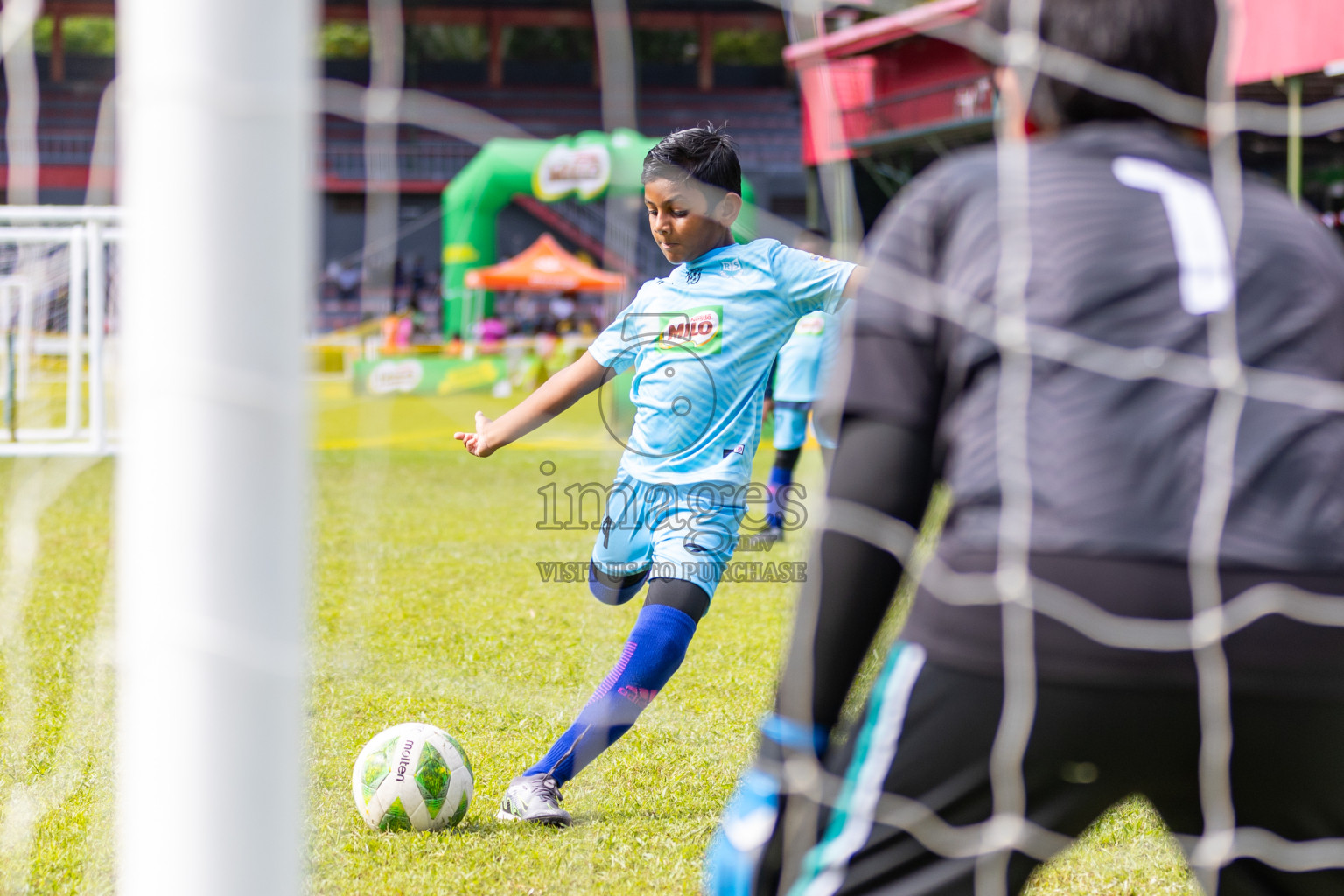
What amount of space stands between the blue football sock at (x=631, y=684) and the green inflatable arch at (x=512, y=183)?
11.3 metres

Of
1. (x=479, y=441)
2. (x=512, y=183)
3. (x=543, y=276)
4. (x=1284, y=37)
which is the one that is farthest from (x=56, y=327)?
(x=479, y=441)

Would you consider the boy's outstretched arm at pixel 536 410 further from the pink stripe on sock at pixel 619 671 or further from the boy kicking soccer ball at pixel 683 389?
the pink stripe on sock at pixel 619 671

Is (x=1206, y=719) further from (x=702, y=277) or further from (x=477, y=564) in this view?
(x=477, y=564)

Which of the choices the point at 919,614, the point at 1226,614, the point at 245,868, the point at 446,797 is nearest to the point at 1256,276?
the point at 1226,614

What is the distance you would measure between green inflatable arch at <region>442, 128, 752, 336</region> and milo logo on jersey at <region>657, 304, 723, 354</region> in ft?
35.6

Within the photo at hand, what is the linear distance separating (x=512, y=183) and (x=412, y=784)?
1482 centimetres

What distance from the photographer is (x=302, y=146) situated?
1.01 metres

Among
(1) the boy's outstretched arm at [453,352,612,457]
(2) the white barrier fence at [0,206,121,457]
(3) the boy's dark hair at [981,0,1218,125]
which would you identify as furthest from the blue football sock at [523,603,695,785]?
(2) the white barrier fence at [0,206,121,457]

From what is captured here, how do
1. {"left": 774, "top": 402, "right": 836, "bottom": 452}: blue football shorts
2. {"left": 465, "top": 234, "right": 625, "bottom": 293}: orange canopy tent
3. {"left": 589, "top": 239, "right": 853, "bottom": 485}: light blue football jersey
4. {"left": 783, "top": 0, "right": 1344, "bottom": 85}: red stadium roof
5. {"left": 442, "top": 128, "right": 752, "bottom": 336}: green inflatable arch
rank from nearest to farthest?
1. {"left": 589, "top": 239, "right": 853, "bottom": 485}: light blue football jersey
2. {"left": 774, "top": 402, "right": 836, "bottom": 452}: blue football shorts
3. {"left": 783, "top": 0, "right": 1344, "bottom": 85}: red stadium roof
4. {"left": 442, "top": 128, "right": 752, "bottom": 336}: green inflatable arch
5. {"left": 465, "top": 234, "right": 625, "bottom": 293}: orange canopy tent

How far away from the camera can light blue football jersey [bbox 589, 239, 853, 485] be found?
282 centimetres

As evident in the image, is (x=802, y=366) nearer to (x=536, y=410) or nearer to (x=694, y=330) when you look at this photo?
(x=694, y=330)

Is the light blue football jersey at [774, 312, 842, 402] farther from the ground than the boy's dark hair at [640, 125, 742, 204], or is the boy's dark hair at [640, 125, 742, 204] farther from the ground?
the boy's dark hair at [640, 125, 742, 204]

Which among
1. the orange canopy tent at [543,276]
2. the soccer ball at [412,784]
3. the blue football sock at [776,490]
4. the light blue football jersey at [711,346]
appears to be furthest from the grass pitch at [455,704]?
the orange canopy tent at [543,276]

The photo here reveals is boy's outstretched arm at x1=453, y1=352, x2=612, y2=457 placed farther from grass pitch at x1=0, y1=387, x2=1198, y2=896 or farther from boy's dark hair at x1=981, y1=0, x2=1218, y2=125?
boy's dark hair at x1=981, y1=0, x2=1218, y2=125
